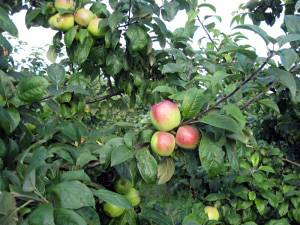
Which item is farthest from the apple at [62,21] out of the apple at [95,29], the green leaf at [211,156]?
the green leaf at [211,156]

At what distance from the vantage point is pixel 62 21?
1.42 meters

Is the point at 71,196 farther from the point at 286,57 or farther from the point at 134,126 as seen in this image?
the point at 286,57

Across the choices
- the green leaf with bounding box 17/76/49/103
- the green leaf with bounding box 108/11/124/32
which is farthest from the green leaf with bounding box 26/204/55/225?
the green leaf with bounding box 108/11/124/32

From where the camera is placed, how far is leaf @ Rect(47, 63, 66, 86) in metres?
1.08

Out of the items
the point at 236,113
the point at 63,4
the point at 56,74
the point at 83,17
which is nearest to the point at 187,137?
the point at 236,113

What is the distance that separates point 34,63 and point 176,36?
3.43m

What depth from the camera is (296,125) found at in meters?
2.07

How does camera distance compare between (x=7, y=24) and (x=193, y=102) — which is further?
(x=193, y=102)

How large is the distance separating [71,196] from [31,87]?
40cm

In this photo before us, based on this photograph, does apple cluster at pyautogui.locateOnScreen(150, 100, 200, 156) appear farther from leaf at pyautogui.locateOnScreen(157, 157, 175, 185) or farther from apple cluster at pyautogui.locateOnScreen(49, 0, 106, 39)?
apple cluster at pyautogui.locateOnScreen(49, 0, 106, 39)

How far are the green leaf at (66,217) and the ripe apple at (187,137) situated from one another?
0.43 metres

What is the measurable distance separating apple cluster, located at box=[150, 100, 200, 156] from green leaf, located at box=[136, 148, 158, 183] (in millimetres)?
39

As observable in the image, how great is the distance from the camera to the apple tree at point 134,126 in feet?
2.49

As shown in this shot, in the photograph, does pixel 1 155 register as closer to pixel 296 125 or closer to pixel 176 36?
pixel 176 36
